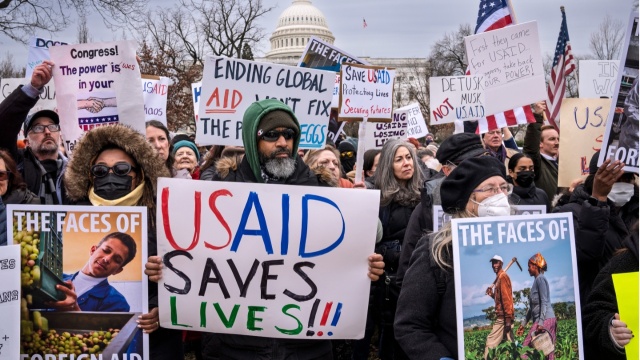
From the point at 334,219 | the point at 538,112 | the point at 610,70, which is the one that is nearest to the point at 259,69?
the point at 334,219

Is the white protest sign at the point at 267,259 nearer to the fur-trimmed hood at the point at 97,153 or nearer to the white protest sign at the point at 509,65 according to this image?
the fur-trimmed hood at the point at 97,153

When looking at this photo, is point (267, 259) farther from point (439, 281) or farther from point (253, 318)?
point (439, 281)

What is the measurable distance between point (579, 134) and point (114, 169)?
11.1ft

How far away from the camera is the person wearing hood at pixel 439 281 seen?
3.15 m

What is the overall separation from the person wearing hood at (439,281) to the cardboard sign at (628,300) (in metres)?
0.55

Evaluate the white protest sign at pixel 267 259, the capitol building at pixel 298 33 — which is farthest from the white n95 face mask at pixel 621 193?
the capitol building at pixel 298 33

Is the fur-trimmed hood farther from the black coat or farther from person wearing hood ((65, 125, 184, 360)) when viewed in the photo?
the black coat

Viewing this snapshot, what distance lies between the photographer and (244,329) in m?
3.74

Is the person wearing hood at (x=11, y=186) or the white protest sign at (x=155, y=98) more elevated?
the white protest sign at (x=155, y=98)

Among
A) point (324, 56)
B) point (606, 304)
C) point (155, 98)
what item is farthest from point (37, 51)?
point (606, 304)

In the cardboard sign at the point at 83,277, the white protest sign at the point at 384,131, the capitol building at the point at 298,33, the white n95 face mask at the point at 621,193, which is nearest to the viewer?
the cardboard sign at the point at 83,277

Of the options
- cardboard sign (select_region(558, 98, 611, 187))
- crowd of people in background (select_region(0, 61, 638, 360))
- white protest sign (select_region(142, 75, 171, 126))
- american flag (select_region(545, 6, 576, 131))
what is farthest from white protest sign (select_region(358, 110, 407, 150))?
cardboard sign (select_region(558, 98, 611, 187))

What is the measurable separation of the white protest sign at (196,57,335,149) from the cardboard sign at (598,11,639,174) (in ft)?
7.89

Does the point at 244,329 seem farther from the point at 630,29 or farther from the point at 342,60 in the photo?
the point at 342,60
